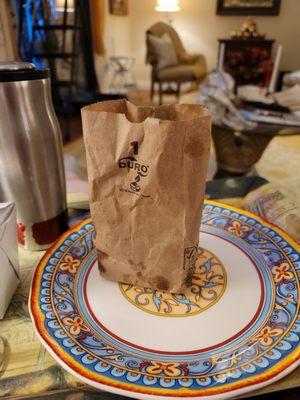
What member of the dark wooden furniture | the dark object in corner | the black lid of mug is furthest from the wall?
the black lid of mug

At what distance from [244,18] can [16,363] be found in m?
5.41

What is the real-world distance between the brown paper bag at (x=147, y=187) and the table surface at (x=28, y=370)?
13 cm

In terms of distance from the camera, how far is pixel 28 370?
0.36m

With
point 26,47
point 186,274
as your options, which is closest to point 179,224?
point 186,274

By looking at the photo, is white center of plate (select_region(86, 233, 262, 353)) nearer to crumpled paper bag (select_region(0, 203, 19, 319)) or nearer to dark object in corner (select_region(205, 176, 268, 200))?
crumpled paper bag (select_region(0, 203, 19, 319))

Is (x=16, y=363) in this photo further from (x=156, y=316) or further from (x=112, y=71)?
(x=112, y=71)

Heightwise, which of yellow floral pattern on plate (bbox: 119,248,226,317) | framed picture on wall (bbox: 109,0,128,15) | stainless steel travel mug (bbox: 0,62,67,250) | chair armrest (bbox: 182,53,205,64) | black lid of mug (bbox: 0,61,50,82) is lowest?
yellow floral pattern on plate (bbox: 119,248,226,317)

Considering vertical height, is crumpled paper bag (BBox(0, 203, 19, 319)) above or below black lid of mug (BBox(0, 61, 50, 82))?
below

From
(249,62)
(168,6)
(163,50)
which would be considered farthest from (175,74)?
(168,6)

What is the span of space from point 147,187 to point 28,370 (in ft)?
0.83

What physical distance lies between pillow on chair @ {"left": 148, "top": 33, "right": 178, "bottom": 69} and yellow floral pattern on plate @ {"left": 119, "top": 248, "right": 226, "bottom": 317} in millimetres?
4000

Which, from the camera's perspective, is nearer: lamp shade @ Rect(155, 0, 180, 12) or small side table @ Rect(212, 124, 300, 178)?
small side table @ Rect(212, 124, 300, 178)

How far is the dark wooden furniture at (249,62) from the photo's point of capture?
11.9 ft

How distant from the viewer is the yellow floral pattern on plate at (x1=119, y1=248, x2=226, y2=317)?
1.39 feet
